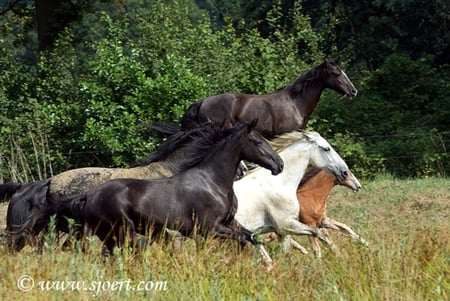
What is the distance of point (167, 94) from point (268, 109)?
392 centimetres

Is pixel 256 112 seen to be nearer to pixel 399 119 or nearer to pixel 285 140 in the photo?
pixel 285 140

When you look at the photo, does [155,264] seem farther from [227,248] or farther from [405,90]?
[405,90]

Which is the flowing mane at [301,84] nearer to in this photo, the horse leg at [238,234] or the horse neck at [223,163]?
the horse neck at [223,163]

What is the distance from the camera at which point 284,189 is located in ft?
33.5

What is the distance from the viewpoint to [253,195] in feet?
33.2

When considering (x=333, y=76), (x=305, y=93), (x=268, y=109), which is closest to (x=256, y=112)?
Result: (x=268, y=109)

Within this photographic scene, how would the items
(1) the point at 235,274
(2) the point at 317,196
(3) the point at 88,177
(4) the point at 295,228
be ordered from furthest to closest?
1. (2) the point at 317,196
2. (3) the point at 88,177
3. (4) the point at 295,228
4. (1) the point at 235,274

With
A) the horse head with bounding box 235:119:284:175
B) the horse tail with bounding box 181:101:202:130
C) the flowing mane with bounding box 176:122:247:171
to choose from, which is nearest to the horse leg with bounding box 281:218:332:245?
the horse head with bounding box 235:119:284:175

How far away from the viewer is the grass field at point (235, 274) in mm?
6668

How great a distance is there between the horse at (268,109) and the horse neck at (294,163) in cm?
285

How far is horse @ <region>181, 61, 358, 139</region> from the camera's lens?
44.1 feet

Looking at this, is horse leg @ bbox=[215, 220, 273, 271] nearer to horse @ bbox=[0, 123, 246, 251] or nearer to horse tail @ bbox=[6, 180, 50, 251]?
horse @ bbox=[0, 123, 246, 251]

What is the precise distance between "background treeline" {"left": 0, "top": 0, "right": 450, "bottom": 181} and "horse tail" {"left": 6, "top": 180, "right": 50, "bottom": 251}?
4.73 meters

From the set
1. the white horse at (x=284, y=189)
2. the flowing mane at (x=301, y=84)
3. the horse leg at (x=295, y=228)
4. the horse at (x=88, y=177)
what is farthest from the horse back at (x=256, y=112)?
the horse leg at (x=295, y=228)
